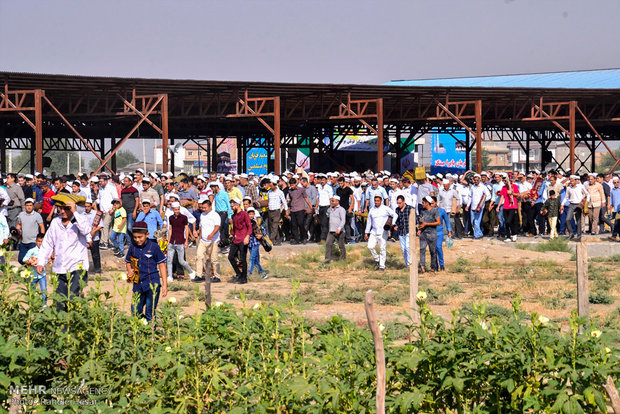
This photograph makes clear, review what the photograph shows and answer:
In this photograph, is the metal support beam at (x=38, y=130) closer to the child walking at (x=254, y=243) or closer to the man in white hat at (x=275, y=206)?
the man in white hat at (x=275, y=206)

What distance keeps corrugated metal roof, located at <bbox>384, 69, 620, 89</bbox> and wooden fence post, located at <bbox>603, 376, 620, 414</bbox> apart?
1545 inches

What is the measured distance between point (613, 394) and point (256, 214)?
38.1ft

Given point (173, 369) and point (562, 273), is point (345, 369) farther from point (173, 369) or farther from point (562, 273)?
point (562, 273)

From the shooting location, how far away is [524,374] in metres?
6.14

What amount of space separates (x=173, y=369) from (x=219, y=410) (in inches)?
19.7

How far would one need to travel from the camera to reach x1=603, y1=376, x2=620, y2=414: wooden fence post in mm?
5781

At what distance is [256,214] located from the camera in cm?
1692

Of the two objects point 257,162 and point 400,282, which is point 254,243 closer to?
point 400,282

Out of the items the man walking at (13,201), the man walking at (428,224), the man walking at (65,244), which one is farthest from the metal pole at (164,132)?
the man walking at (65,244)

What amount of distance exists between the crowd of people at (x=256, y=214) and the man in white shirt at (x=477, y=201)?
0.09 feet

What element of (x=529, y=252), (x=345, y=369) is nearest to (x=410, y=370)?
(x=345, y=369)

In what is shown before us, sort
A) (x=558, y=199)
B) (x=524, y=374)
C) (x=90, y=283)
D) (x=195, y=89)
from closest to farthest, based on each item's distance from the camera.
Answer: (x=524, y=374) → (x=90, y=283) → (x=558, y=199) → (x=195, y=89)

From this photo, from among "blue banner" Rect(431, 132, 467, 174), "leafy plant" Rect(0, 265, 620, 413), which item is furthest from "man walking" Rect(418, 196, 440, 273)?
"blue banner" Rect(431, 132, 467, 174)

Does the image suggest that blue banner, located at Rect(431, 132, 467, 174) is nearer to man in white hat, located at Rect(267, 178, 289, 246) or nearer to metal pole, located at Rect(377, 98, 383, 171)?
metal pole, located at Rect(377, 98, 383, 171)
